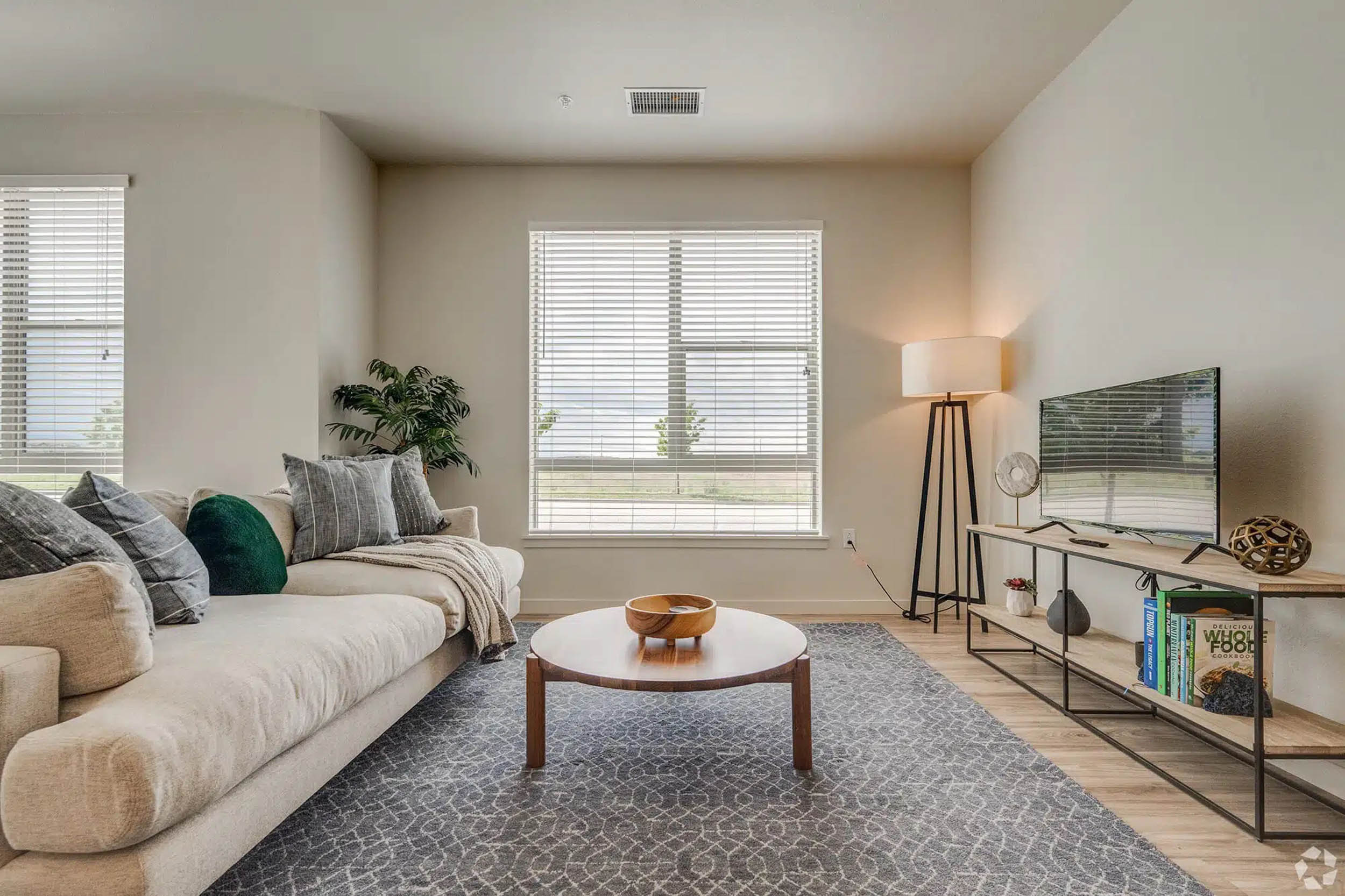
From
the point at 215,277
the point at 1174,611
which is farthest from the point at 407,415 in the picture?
the point at 1174,611

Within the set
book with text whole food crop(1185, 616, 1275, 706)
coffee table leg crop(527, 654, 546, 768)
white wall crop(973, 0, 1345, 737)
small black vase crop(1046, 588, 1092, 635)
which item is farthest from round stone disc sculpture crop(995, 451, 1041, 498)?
coffee table leg crop(527, 654, 546, 768)

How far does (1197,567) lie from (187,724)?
245cm

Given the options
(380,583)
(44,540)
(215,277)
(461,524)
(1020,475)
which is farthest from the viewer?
(215,277)

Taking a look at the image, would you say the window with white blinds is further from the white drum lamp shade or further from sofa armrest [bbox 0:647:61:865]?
sofa armrest [bbox 0:647:61:865]

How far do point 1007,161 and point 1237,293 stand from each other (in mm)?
1979

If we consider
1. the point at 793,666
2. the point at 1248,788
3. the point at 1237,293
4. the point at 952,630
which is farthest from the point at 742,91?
the point at 1248,788

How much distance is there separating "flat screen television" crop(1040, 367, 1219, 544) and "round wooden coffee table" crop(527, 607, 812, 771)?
4.16 ft

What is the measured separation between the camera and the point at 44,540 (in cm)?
152

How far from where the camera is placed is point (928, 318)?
4.34 metres

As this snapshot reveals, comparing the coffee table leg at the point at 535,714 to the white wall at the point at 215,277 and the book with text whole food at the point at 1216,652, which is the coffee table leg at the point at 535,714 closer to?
the book with text whole food at the point at 1216,652

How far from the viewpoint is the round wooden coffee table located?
193 centimetres

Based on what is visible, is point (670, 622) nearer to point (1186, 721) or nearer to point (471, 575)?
point (471, 575)

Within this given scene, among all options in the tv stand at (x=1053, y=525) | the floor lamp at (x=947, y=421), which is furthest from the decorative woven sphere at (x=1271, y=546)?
the floor lamp at (x=947, y=421)

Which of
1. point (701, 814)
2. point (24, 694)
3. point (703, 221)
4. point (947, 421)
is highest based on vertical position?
point (703, 221)
